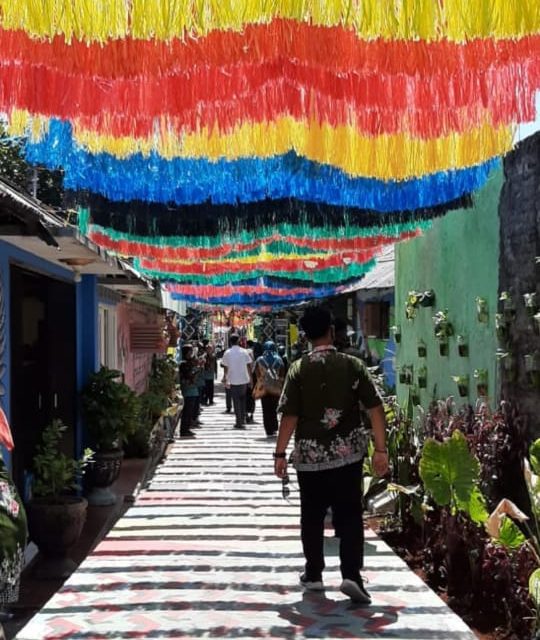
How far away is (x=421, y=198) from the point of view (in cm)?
669

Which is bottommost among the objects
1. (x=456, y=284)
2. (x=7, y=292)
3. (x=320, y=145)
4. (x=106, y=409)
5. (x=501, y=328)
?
(x=106, y=409)

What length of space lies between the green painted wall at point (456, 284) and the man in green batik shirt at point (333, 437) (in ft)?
6.97

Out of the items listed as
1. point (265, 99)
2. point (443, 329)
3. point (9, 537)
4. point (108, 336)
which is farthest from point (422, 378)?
point (9, 537)

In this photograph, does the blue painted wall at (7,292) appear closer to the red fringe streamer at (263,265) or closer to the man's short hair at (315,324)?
the man's short hair at (315,324)

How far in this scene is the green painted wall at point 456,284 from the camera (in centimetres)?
703

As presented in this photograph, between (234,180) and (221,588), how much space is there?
2672 mm

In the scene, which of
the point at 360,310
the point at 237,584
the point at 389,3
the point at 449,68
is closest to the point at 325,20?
the point at 389,3

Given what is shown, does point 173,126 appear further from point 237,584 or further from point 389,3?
point 237,584

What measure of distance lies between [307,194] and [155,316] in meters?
14.2

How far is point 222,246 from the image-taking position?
31.5ft

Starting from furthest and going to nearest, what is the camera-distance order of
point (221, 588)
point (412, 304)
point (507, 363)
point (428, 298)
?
point (412, 304) < point (428, 298) < point (507, 363) < point (221, 588)

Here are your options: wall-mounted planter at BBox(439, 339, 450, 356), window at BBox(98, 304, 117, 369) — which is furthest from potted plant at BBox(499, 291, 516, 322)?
window at BBox(98, 304, 117, 369)

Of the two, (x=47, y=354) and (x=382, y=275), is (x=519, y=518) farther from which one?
(x=382, y=275)

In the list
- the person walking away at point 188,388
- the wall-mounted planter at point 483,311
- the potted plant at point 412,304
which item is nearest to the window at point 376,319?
the person walking away at point 188,388
